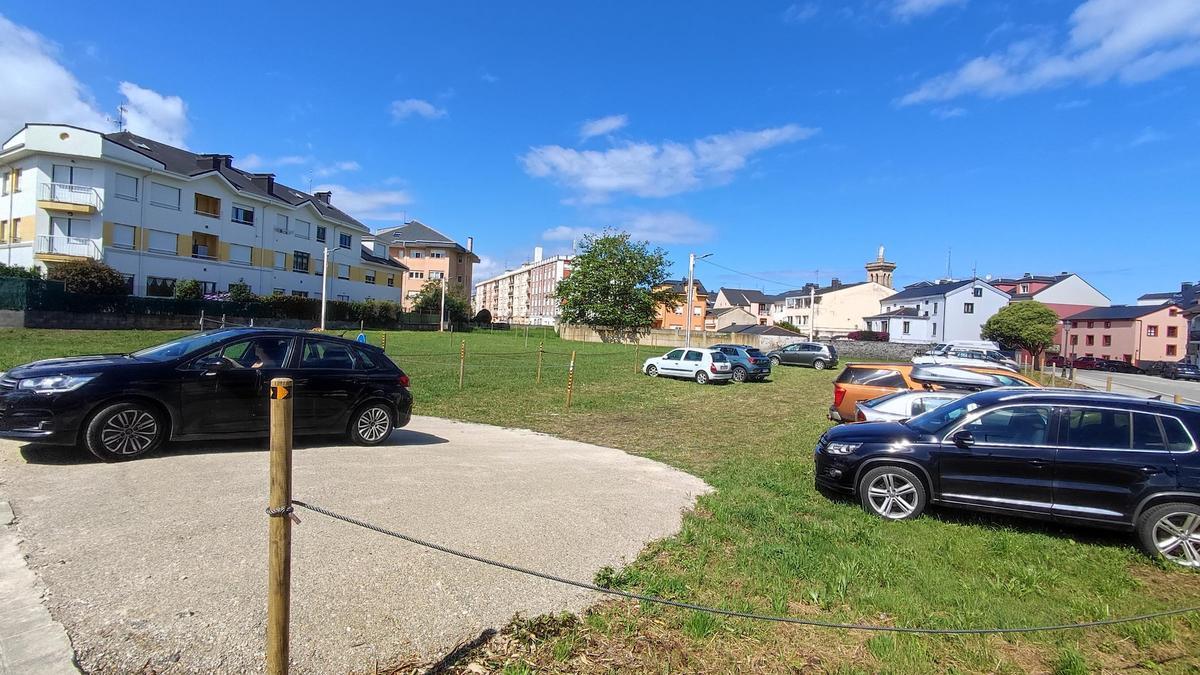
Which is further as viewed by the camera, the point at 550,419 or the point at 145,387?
the point at 550,419

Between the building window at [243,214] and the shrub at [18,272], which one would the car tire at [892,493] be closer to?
the shrub at [18,272]

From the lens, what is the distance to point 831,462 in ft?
21.8

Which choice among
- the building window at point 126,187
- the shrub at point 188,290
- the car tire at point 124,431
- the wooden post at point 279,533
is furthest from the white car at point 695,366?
the building window at point 126,187

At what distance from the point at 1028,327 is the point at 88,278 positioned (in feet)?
218

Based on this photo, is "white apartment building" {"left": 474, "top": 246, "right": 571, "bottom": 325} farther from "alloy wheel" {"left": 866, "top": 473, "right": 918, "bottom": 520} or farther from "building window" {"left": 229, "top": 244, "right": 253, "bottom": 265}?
"alloy wheel" {"left": 866, "top": 473, "right": 918, "bottom": 520}

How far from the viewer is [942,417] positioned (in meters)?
6.60

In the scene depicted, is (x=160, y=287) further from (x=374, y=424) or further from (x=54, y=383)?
(x=54, y=383)

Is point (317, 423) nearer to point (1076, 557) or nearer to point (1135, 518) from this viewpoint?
point (1076, 557)

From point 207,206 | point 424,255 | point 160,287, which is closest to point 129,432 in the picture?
point 160,287

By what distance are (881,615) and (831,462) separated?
2.91 meters

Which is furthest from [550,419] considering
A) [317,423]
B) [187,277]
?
[187,277]

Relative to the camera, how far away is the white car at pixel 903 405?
9.95m

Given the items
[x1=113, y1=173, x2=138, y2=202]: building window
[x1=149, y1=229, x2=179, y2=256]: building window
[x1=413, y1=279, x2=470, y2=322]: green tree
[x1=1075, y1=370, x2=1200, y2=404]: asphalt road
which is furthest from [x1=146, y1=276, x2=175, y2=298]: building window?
[x1=1075, y1=370, x2=1200, y2=404]: asphalt road

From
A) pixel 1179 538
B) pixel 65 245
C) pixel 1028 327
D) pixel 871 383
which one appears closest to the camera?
pixel 1179 538
